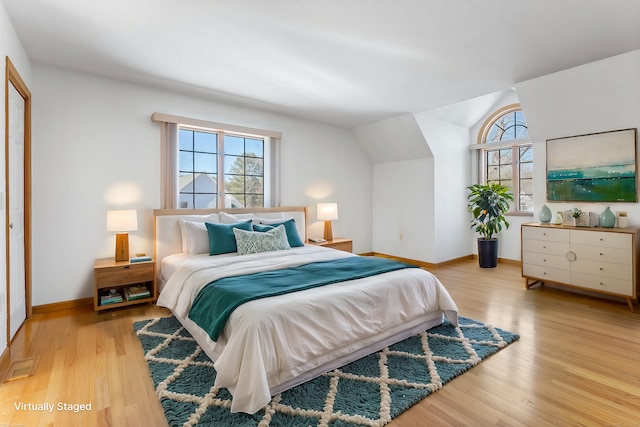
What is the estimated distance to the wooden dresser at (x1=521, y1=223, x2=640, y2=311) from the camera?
3301 mm

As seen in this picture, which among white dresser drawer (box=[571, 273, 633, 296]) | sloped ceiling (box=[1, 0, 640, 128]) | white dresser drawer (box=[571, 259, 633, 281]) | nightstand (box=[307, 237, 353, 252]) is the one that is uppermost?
sloped ceiling (box=[1, 0, 640, 128])

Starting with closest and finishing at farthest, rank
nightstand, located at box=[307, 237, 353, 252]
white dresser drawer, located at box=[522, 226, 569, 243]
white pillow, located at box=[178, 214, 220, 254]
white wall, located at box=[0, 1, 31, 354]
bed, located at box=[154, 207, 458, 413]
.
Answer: bed, located at box=[154, 207, 458, 413], white wall, located at box=[0, 1, 31, 354], white pillow, located at box=[178, 214, 220, 254], white dresser drawer, located at box=[522, 226, 569, 243], nightstand, located at box=[307, 237, 353, 252]

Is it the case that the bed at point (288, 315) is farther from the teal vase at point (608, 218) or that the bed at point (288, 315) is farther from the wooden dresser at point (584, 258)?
the teal vase at point (608, 218)

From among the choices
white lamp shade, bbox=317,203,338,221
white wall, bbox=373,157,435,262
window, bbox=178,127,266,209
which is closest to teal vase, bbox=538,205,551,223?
white wall, bbox=373,157,435,262

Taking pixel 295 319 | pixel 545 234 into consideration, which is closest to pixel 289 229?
pixel 295 319

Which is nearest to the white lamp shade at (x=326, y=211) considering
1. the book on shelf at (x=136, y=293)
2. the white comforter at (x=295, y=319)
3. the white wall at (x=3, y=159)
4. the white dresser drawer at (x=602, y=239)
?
the white comforter at (x=295, y=319)

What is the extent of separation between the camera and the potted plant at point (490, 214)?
5.23 meters

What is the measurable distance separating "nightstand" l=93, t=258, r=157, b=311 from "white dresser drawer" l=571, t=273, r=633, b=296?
4.83m

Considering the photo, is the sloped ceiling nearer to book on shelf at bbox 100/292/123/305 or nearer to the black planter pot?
book on shelf at bbox 100/292/123/305

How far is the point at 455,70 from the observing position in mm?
3365

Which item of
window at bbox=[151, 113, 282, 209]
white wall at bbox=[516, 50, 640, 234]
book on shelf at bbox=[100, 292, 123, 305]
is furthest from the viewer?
window at bbox=[151, 113, 282, 209]

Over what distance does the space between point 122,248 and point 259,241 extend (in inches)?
58.0

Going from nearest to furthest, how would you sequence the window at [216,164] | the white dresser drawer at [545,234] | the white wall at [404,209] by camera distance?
the white dresser drawer at [545,234], the window at [216,164], the white wall at [404,209]

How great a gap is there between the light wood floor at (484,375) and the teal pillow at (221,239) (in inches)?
33.0
